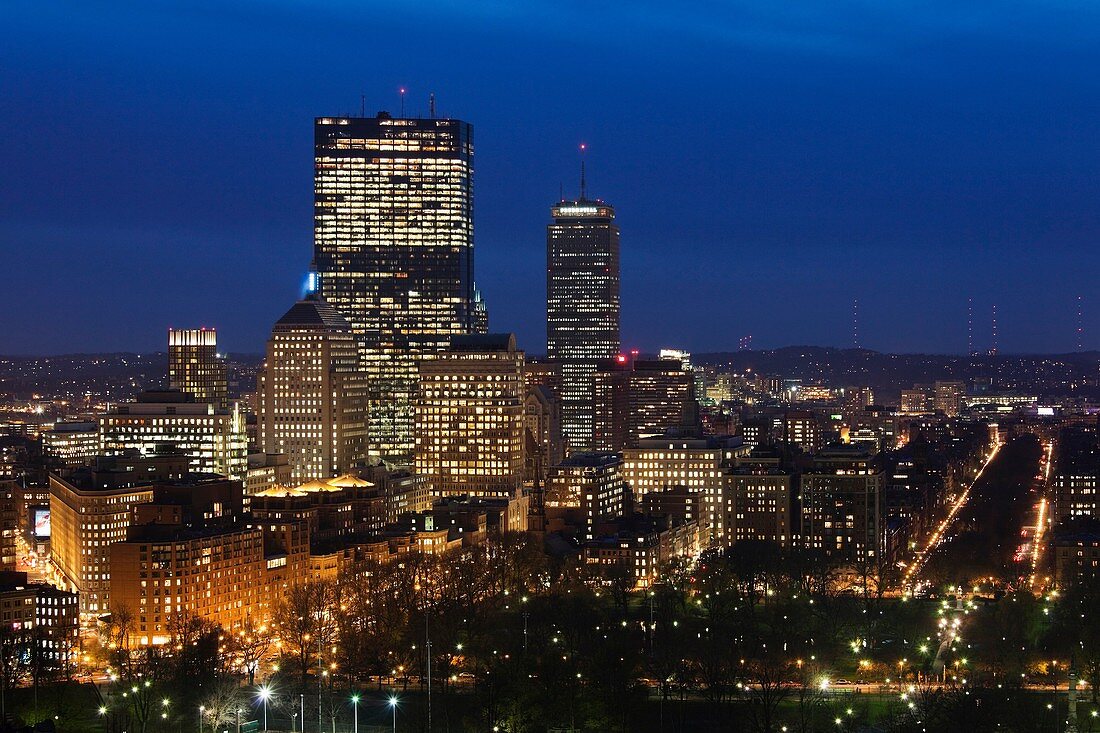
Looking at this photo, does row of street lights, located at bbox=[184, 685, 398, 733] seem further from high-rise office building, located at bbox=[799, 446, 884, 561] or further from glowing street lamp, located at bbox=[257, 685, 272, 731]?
high-rise office building, located at bbox=[799, 446, 884, 561]

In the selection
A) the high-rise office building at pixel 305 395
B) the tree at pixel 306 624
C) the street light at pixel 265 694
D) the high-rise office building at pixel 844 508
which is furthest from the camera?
the high-rise office building at pixel 305 395

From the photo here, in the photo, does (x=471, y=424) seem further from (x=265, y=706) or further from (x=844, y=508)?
(x=265, y=706)

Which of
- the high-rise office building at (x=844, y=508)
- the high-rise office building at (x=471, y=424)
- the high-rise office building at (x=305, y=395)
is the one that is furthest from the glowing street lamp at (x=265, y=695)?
the high-rise office building at (x=471, y=424)

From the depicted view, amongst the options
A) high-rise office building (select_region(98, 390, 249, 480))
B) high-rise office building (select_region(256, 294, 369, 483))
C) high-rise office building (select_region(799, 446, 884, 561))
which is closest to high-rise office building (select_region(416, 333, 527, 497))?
high-rise office building (select_region(256, 294, 369, 483))

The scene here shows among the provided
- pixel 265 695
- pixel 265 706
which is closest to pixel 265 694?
pixel 265 695

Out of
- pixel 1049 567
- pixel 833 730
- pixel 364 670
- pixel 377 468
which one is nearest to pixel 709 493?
pixel 377 468

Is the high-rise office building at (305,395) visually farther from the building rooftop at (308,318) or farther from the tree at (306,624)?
the tree at (306,624)

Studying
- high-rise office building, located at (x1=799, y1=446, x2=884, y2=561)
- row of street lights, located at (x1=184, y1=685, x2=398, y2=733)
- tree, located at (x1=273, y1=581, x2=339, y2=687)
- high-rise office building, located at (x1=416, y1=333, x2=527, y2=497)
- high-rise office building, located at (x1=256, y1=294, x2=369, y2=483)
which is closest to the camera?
row of street lights, located at (x1=184, y1=685, x2=398, y2=733)
